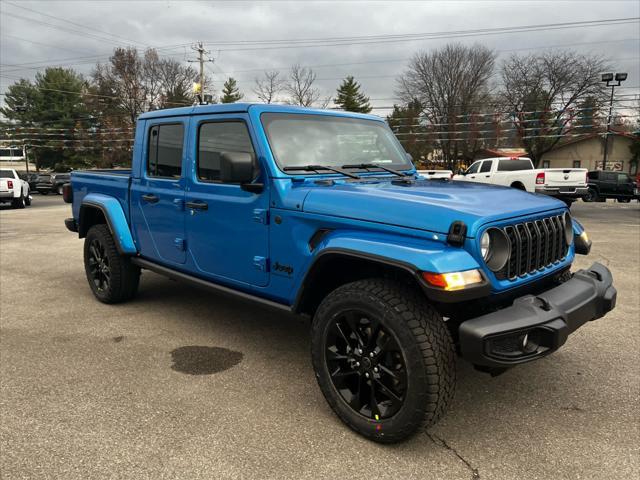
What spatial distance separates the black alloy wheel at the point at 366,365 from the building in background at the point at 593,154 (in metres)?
51.5

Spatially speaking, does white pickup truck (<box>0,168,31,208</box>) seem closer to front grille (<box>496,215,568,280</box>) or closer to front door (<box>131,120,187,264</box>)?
front door (<box>131,120,187,264</box>)

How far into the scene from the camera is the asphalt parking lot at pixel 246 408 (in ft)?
8.00

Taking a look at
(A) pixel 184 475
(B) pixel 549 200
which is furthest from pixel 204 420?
(B) pixel 549 200

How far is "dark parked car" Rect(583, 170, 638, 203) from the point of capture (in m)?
24.3

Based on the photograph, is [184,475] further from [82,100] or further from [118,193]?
[82,100]

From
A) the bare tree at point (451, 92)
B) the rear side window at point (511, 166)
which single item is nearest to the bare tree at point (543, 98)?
the bare tree at point (451, 92)

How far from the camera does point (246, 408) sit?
300cm

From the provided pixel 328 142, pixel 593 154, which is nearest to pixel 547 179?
pixel 328 142

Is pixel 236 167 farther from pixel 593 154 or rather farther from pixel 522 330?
pixel 593 154

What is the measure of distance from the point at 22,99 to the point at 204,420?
66641 millimetres

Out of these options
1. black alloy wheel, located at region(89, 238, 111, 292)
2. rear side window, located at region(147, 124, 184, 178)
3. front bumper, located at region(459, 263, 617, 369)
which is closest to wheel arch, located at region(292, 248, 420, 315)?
front bumper, located at region(459, 263, 617, 369)

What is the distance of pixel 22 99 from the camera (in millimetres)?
57250

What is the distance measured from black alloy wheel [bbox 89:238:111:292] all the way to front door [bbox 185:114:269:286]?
5.17 feet

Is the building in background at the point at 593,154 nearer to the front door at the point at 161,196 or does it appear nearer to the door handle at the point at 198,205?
the front door at the point at 161,196
